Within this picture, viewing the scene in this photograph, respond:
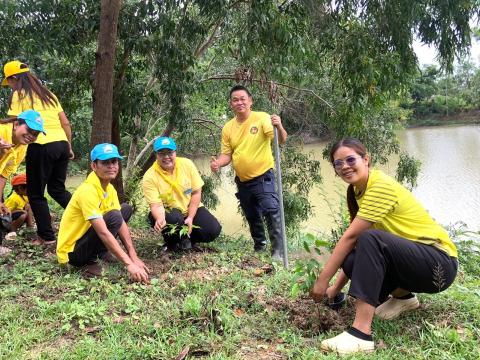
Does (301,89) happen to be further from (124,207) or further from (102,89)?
(124,207)

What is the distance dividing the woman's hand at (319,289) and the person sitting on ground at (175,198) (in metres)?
1.50

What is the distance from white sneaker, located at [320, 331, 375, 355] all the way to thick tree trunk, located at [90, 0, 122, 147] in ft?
10.4

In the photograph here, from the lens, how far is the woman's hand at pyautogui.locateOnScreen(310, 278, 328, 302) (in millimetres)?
2355

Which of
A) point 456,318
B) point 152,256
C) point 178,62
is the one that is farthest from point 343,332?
point 178,62

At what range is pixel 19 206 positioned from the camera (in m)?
4.64

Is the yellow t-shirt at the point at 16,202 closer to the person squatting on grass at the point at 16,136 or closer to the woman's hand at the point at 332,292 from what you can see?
the person squatting on grass at the point at 16,136

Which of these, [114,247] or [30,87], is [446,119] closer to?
[30,87]

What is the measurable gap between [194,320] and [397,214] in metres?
1.18

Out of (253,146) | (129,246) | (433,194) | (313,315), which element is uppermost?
(253,146)

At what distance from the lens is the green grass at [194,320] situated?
2.16 m

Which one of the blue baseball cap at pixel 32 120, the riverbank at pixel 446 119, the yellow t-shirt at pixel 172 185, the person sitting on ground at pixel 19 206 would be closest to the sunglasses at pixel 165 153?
the yellow t-shirt at pixel 172 185

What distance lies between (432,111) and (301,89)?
138ft

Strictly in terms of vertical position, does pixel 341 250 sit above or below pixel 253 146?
below

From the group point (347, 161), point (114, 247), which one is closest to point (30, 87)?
point (114, 247)
